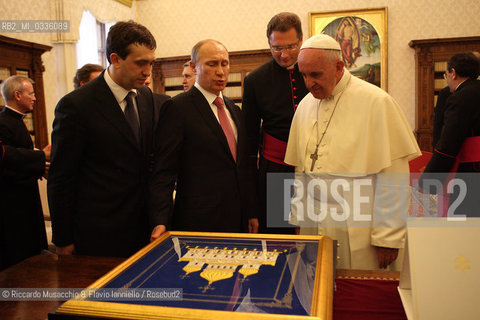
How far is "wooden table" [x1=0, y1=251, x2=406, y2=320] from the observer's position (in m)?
1.29

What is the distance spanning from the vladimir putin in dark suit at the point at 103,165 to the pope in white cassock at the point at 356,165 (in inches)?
35.2

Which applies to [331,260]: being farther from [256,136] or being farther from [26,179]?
[26,179]

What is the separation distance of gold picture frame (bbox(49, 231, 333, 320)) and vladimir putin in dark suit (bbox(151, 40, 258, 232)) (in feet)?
1.84

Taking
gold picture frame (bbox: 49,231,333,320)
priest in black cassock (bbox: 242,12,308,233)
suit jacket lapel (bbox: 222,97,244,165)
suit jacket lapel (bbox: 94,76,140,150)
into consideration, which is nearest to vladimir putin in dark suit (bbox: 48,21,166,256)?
suit jacket lapel (bbox: 94,76,140,150)

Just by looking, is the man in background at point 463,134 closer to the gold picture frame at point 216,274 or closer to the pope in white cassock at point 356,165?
the pope in white cassock at point 356,165

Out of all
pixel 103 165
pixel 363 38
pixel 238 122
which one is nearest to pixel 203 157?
pixel 238 122

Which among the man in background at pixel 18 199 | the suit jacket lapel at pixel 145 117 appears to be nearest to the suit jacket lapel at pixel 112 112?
the suit jacket lapel at pixel 145 117

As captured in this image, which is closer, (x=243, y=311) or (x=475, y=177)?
(x=243, y=311)

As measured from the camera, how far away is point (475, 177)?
348 cm

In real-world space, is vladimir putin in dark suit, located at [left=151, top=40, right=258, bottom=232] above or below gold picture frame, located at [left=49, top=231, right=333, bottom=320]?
above

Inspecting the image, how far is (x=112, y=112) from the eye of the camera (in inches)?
83.7

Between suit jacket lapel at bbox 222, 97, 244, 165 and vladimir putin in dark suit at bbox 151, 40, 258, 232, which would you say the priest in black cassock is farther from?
vladimir putin in dark suit at bbox 151, 40, 258, 232

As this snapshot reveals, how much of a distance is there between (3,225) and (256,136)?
2.25 metres

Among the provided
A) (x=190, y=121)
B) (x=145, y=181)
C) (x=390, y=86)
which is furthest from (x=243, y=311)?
(x=390, y=86)
